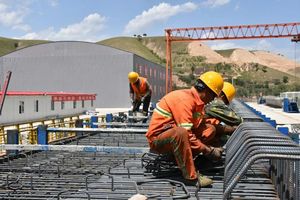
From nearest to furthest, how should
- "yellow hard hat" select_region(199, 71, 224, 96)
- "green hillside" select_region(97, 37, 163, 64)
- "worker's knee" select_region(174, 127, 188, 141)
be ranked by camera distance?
"worker's knee" select_region(174, 127, 188, 141)
"yellow hard hat" select_region(199, 71, 224, 96)
"green hillside" select_region(97, 37, 163, 64)

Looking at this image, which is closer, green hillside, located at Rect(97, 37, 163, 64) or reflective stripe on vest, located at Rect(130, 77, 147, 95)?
reflective stripe on vest, located at Rect(130, 77, 147, 95)

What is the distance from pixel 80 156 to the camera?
7.73 metres

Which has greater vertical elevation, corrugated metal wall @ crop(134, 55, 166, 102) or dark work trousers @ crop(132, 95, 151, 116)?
corrugated metal wall @ crop(134, 55, 166, 102)

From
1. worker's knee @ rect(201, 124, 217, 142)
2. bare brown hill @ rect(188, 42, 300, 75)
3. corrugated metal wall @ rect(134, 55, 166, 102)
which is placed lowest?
worker's knee @ rect(201, 124, 217, 142)

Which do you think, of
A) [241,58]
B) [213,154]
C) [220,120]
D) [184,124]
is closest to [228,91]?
[220,120]

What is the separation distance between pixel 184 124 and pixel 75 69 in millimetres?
46365

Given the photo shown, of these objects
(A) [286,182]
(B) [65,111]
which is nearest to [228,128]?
(A) [286,182]

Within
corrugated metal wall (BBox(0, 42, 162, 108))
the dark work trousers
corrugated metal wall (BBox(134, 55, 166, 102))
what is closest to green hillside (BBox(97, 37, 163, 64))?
corrugated metal wall (BBox(134, 55, 166, 102))

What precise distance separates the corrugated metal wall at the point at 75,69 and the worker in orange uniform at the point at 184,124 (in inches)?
1740

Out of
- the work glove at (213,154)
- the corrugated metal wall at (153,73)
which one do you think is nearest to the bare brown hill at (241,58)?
the corrugated metal wall at (153,73)

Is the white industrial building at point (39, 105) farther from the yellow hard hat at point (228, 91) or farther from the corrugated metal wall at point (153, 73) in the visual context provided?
the yellow hard hat at point (228, 91)

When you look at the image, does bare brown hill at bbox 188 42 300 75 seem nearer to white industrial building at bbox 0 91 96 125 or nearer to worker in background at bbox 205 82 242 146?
white industrial building at bbox 0 91 96 125

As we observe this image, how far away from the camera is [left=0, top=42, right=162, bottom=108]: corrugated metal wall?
49.5 meters

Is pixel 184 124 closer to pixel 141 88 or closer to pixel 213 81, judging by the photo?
pixel 213 81
